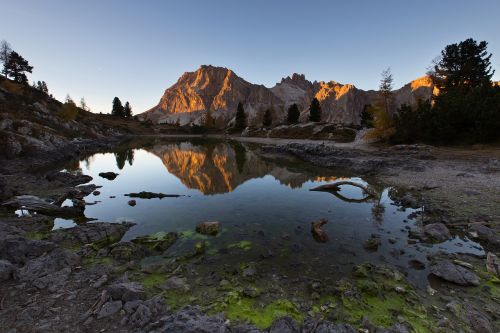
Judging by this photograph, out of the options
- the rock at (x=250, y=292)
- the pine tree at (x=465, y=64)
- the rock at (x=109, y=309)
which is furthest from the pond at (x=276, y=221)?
the pine tree at (x=465, y=64)

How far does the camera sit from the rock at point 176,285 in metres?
8.59

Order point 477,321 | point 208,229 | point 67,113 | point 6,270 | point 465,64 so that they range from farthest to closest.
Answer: point 67,113
point 465,64
point 208,229
point 6,270
point 477,321

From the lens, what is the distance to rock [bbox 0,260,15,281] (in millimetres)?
8252

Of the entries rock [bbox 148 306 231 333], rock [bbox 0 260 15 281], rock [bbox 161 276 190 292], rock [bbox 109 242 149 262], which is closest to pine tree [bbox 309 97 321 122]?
rock [bbox 109 242 149 262]

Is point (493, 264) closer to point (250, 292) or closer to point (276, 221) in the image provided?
point (250, 292)

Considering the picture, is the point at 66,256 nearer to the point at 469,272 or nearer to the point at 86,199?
the point at 86,199

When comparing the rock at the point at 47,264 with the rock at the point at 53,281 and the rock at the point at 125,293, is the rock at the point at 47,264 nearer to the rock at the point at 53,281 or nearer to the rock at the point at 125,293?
the rock at the point at 53,281

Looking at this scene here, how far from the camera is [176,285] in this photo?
8.73 m

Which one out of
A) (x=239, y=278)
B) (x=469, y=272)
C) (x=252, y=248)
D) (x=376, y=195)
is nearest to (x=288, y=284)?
(x=239, y=278)

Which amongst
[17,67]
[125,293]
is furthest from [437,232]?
[17,67]

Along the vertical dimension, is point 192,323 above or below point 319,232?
above

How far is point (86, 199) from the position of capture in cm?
2047

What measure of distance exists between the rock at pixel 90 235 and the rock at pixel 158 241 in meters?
1.33

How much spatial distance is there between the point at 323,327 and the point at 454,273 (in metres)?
6.43
